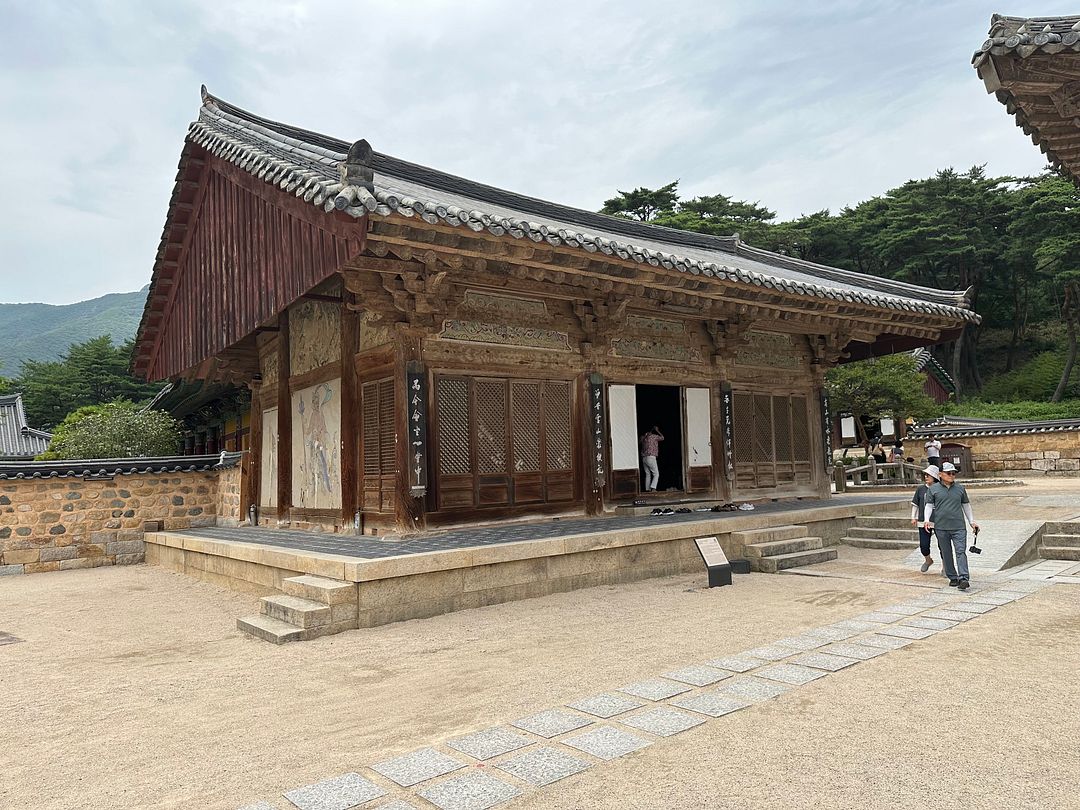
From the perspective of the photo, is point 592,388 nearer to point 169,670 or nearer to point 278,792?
point 169,670

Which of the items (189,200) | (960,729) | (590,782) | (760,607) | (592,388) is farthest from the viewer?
(189,200)

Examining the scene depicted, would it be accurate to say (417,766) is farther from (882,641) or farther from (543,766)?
(882,641)

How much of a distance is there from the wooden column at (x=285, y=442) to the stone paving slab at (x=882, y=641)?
872 centimetres

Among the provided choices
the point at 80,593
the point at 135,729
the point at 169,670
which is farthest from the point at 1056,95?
the point at 80,593

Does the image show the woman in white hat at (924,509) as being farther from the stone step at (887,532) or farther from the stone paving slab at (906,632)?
the stone paving slab at (906,632)

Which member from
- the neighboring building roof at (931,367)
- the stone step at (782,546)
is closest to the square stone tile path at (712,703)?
the stone step at (782,546)

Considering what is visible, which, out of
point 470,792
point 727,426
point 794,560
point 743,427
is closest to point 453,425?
point 794,560

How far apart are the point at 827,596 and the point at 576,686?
386 cm

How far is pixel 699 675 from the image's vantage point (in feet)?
14.9

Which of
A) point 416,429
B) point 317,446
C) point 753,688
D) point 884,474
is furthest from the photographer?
point 884,474

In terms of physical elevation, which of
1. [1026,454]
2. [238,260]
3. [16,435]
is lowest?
[1026,454]

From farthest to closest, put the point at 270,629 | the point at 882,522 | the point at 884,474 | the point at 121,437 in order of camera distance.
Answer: the point at 884,474 → the point at 121,437 → the point at 882,522 → the point at 270,629

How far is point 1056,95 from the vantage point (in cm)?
550

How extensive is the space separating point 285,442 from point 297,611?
5.76 metres
